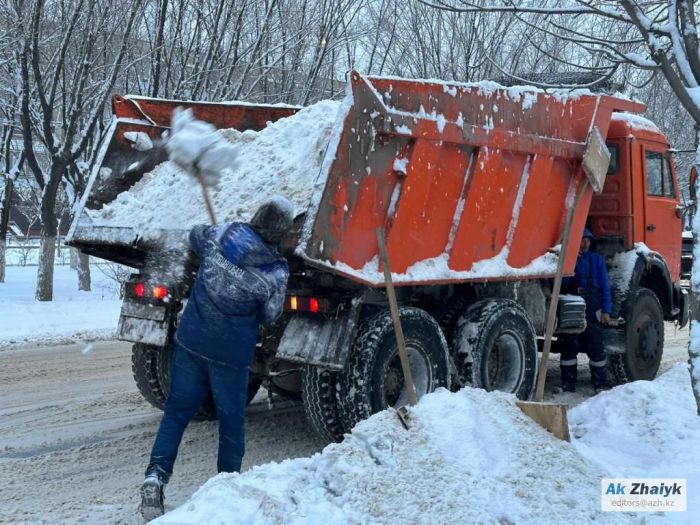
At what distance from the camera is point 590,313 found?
24.8ft

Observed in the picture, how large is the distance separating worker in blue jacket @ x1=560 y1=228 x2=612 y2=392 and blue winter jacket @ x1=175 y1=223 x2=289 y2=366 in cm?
415

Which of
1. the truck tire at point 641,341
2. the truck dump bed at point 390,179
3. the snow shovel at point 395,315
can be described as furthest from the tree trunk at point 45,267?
the snow shovel at point 395,315

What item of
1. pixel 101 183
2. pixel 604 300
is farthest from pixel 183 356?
pixel 604 300

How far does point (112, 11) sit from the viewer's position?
1338cm

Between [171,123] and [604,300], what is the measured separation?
4.47 m

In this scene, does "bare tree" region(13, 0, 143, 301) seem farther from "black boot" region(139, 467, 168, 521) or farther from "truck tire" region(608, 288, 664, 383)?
"black boot" region(139, 467, 168, 521)

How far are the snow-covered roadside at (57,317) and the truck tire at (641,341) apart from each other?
7.20 m

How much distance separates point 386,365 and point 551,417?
3.77 feet

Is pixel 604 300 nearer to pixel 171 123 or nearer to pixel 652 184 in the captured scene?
pixel 652 184

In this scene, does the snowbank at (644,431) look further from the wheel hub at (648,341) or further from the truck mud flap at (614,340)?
the wheel hub at (648,341)

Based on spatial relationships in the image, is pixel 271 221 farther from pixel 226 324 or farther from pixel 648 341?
pixel 648 341

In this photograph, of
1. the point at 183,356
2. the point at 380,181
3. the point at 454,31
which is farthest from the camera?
the point at 454,31

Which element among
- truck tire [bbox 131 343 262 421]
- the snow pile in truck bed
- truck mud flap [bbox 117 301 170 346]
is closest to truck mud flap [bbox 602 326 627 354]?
truck tire [bbox 131 343 262 421]

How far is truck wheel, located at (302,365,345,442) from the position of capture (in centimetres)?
507
